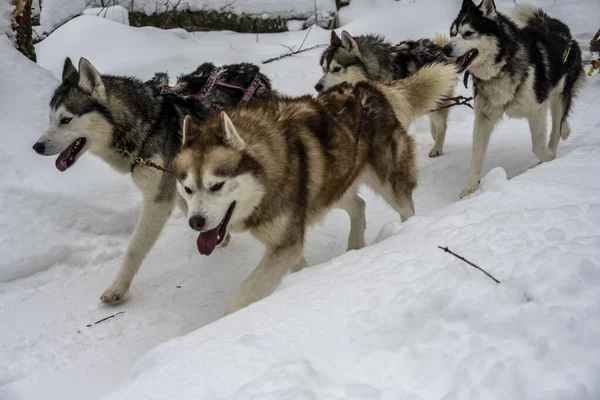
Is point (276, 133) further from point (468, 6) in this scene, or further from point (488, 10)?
point (468, 6)

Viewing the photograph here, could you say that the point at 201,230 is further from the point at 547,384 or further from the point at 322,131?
the point at 547,384

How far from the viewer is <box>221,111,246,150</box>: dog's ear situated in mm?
2602

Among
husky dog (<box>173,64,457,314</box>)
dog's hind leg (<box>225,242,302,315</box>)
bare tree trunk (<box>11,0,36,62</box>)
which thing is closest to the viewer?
husky dog (<box>173,64,457,314</box>)

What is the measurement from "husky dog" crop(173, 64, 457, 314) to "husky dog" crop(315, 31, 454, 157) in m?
2.29

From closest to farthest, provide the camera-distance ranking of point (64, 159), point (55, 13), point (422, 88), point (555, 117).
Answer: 1. point (64, 159)
2. point (422, 88)
3. point (555, 117)
4. point (55, 13)

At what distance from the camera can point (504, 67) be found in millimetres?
4586

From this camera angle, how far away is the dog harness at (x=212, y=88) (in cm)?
398

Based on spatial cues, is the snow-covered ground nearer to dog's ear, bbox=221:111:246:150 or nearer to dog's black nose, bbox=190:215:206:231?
dog's black nose, bbox=190:215:206:231

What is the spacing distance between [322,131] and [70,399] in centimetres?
214

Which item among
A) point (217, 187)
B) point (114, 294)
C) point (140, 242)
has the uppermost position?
point (217, 187)

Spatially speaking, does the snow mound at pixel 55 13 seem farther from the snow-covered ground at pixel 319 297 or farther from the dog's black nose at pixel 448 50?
the dog's black nose at pixel 448 50

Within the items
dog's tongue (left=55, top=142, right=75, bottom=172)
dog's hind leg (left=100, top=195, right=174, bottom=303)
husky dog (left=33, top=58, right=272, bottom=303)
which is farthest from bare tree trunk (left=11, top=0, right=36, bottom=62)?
dog's hind leg (left=100, top=195, right=174, bottom=303)

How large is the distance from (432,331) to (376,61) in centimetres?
485

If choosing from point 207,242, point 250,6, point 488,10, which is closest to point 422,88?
point 488,10
